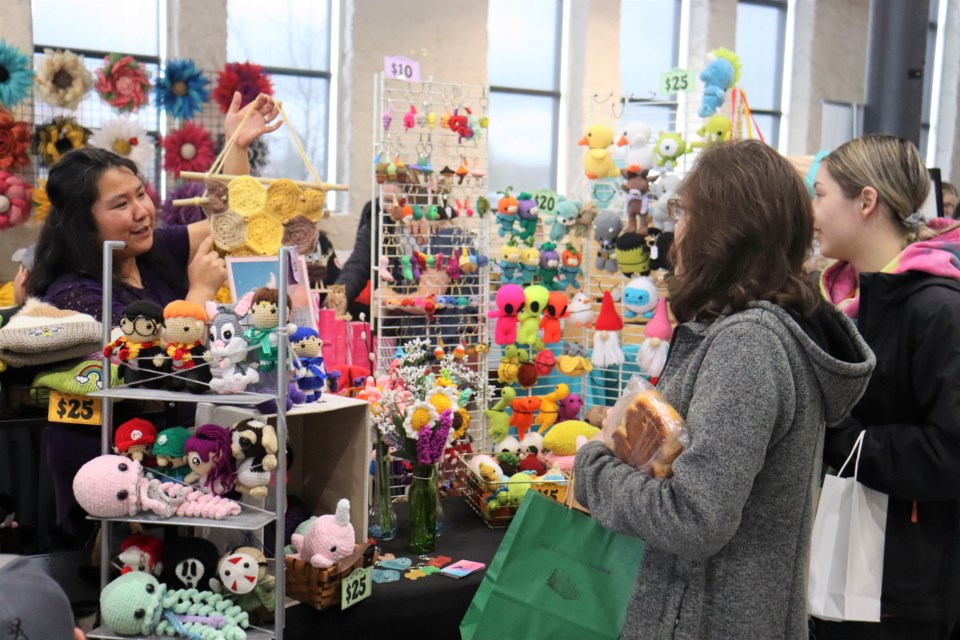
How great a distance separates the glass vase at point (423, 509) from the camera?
2242mm

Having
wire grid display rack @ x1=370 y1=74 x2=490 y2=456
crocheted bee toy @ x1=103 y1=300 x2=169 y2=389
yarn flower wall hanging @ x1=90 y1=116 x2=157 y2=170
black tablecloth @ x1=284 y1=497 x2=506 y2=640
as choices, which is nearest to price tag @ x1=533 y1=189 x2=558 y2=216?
wire grid display rack @ x1=370 y1=74 x2=490 y2=456

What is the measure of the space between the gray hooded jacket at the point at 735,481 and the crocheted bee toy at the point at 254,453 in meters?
0.68

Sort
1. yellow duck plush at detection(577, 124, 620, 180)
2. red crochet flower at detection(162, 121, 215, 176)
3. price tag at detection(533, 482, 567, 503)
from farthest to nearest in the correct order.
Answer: red crochet flower at detection(162, 121, 215, 176), yellow duck plush at detection(577, 124, 620, 180), price tag at detection(533, 482, 567, 503)

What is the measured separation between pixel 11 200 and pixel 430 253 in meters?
2.74

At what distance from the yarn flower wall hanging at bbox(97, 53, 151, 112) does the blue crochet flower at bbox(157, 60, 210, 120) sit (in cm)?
14

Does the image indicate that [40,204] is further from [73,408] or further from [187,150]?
[73,408]

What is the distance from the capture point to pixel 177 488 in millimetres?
1800

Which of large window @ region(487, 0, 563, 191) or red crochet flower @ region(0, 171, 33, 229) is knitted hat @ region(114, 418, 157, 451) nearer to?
red crochet flower @ region(0, 171, 33, 229)

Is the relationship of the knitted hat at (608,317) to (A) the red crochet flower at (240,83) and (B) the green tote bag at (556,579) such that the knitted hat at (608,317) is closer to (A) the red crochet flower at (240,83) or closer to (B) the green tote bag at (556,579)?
(B) the green tote bag at (556,579)

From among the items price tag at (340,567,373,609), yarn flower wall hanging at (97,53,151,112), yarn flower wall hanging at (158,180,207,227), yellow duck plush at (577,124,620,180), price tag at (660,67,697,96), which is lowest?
price tag at (340,567,373,609)

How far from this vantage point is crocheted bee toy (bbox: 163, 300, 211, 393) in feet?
5.87

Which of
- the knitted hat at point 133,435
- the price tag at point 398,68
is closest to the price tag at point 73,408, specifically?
the knitted hat at point 133,435

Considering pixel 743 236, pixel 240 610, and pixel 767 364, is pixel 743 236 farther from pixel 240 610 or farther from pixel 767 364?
pixel 240 610

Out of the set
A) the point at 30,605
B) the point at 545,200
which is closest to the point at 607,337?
the point at 545,200
